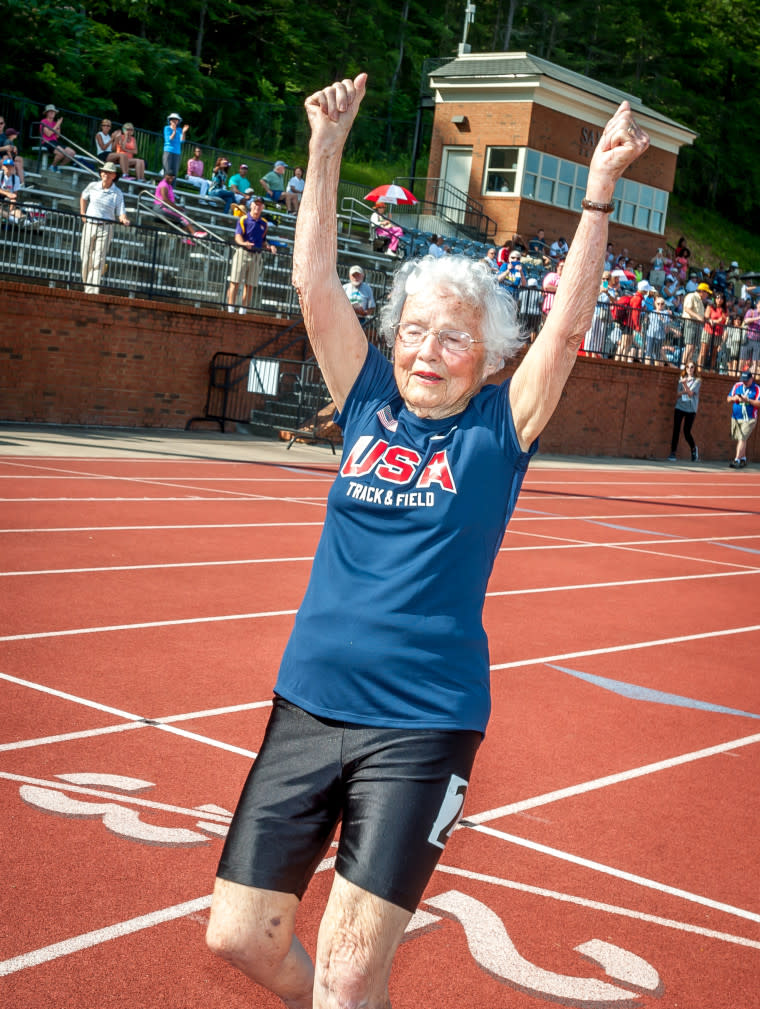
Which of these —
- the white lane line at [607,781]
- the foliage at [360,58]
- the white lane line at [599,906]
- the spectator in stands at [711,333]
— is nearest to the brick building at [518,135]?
the foliage at [360,58]

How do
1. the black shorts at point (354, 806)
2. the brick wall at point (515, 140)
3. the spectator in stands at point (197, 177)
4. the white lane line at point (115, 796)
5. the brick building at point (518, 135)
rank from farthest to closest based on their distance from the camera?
the brick wall at point (515, 140) → the brick building at point (518, 135) → the spectator in stands at point (197, 177) → the white lane line at point (115, 796) → the black shorts at point (354, 806)

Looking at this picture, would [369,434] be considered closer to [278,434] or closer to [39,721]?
[39,721]

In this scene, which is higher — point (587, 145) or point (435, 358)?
point (587, 145)

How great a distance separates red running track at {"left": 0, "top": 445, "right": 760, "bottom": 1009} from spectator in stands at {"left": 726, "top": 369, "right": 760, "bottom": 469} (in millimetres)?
18898

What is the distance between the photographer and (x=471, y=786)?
5875 mm

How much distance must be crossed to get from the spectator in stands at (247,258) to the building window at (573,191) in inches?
1008

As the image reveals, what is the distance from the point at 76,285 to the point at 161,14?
120 feet

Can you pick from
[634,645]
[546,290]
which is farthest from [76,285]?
[634,645]

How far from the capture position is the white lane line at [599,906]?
446 centimetres

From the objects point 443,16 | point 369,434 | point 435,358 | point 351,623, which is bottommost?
point 351,623

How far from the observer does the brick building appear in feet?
158

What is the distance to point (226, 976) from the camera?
3826 mm

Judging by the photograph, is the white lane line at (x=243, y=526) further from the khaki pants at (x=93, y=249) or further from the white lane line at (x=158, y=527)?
the khaki pants at (x=93, y=249)

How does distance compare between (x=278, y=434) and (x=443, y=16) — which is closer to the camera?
(x=278, y=434)
